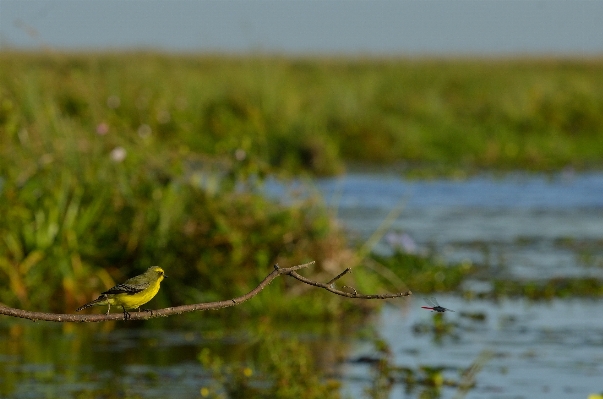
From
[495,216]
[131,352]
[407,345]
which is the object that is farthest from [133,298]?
[495,216]

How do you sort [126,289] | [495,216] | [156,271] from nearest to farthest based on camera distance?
1. [126,289]
2. [156,271]
3. [495,216]

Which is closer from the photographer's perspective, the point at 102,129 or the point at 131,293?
the point at 131,293

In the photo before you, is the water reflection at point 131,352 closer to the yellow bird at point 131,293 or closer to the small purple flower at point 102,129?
the small purple flower at point 102,129

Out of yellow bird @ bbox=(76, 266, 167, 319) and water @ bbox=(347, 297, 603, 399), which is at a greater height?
yellow bird @ bbox=(76, 266, 167, 319)

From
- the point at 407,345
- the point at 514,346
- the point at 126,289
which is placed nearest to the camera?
the point at 126,289

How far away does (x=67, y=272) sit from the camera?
9.72 m

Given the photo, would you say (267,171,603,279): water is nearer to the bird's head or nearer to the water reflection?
the water reflection

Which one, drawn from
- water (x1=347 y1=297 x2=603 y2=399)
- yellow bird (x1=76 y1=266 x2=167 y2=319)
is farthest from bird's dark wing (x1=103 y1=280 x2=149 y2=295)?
water (x1=347 y1=297 x2=603 y2=399)

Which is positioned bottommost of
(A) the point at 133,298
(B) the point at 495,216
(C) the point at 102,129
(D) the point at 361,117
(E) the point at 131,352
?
(E) the point at 131,352

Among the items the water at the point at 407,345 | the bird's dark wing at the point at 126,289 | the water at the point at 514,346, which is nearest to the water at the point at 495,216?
the water at the point at 407,345

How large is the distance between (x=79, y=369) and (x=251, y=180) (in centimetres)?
277

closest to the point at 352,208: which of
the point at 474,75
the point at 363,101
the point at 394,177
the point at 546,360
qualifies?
the point at 394,177

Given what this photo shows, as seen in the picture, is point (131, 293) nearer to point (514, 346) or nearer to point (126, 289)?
point (126, 289)

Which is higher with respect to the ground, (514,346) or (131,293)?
(131,293)
